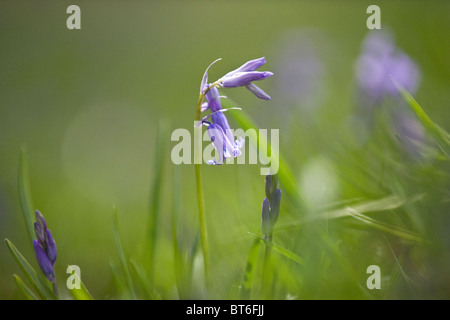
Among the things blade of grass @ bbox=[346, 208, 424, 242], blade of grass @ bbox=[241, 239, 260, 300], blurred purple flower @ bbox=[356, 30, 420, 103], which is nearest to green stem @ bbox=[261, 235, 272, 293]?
blade of grass @ bbox=[241, 239, 260, 300]

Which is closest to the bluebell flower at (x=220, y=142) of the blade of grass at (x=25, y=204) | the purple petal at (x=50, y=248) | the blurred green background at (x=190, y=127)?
the blurred green background at (x=190, y=127)

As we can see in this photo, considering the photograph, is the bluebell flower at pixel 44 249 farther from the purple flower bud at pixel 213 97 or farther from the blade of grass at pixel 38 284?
the purple flower bud at pixel 213 97

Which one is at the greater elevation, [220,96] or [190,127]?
[190,127]

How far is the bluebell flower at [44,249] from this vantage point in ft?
2.27

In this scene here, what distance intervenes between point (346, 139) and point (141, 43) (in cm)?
313

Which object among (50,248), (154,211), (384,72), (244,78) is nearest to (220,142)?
(244,78)

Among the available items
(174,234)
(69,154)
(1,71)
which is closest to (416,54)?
(174,234)

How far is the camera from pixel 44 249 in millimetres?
709

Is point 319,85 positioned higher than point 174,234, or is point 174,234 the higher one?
point 319,85

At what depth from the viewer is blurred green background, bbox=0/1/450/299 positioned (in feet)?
2.41

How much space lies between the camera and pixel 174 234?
781 millimetres

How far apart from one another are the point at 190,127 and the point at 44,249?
1702mm

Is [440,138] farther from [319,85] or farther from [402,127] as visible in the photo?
[319,85]

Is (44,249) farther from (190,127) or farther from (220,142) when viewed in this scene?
(190,127)
